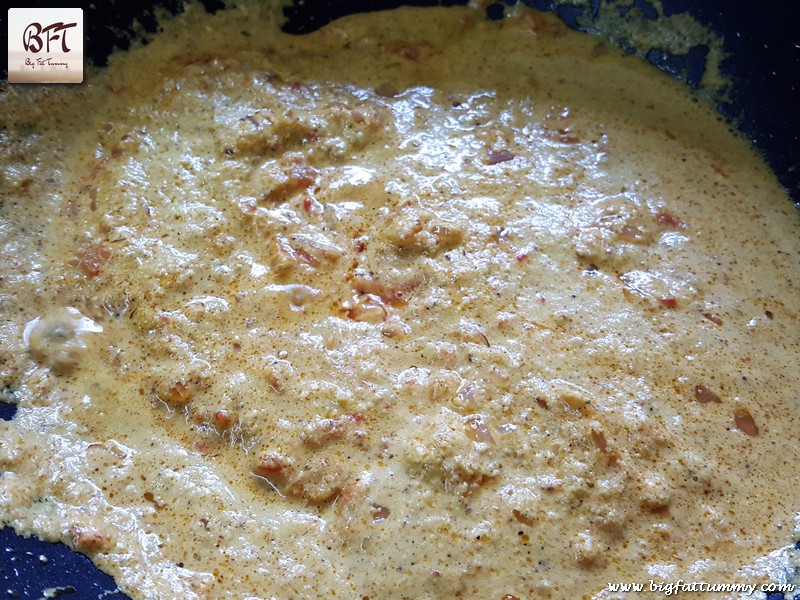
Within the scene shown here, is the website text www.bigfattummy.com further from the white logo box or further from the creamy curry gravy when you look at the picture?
the white logo box

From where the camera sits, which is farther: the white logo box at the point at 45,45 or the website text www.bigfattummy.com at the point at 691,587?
the white logo box at the point at 45,45

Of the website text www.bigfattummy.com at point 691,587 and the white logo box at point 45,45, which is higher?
the white logo box at point 45,45

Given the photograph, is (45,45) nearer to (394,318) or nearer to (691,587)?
(394,318)

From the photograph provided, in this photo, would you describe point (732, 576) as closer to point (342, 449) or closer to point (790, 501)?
point (790, 501)

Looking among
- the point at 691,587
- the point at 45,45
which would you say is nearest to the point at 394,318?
the point at 691,587

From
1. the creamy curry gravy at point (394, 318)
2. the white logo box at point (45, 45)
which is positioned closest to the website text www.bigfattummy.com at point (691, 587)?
the creamy curry gravy at point (394, 318)

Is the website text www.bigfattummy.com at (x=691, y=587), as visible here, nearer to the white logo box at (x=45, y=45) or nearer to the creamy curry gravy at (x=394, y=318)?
the creamy curry gravy at (x=394, y=318)

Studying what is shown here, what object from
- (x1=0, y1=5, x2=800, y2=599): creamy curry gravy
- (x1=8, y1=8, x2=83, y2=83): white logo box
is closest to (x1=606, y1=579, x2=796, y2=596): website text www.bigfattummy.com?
(x1=0, y1=5, x2=800, y2=599): creamy curry gravy
